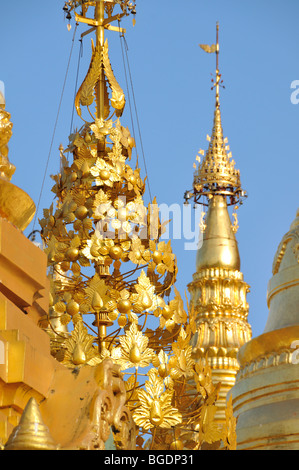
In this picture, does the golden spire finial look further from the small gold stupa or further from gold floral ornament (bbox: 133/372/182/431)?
gold floral ornament (bbox: 133/372/182/431)

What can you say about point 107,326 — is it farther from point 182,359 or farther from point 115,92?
point 115,92

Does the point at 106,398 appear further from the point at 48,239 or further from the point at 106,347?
the point at 48,239

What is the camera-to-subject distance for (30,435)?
5789 millimetres

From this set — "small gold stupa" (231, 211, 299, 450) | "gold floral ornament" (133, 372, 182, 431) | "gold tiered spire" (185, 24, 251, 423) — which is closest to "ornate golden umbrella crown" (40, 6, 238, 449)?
"gold floral ornament" (133, 372, 182, 431)

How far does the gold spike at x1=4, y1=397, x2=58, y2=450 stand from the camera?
18.8ft

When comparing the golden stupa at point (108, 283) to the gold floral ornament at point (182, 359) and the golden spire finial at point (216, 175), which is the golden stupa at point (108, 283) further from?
the golden spire finial at point (216, 175)

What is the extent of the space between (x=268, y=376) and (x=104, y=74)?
16.2 ft

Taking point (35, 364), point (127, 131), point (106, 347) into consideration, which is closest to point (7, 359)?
point (35, 364)

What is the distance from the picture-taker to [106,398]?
6.84 meters

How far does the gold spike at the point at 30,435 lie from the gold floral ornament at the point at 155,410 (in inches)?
148

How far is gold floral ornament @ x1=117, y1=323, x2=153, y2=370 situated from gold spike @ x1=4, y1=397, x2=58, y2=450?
3911mm

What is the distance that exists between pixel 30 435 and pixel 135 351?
4011 mm

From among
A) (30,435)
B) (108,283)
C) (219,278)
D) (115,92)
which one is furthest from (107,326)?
(219,278)

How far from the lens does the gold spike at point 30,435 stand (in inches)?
226
